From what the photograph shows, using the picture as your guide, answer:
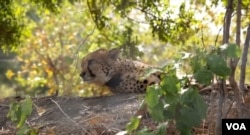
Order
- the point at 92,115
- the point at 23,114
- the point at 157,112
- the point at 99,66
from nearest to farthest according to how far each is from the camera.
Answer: the point at 157,112
the point at 23,114
the point at 92,115
the point at 99,66

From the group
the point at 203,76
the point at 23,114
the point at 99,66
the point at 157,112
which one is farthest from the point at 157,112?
the point at 99,66

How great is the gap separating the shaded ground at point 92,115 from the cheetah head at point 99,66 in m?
0.69

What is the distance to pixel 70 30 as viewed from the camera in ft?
50.8

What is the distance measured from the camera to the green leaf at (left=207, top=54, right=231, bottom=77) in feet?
10.6

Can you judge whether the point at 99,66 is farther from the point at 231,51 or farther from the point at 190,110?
the point at 231,51

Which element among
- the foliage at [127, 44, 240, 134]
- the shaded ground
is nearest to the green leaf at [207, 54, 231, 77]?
the foliage at [127, 44, 240, 134]

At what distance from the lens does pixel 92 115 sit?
512cm

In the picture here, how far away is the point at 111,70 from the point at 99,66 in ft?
0.49

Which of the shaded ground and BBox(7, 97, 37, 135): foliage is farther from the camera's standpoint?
the shaded ground

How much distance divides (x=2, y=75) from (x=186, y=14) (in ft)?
48.8

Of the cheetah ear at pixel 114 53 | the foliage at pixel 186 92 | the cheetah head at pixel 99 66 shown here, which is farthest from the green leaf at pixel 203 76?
the cheetah ear at pixel 114 53

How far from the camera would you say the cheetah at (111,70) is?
6676mm

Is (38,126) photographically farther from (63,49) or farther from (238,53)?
(63,49)

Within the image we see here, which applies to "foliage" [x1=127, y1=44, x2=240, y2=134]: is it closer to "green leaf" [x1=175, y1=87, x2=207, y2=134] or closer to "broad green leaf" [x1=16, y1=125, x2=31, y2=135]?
"green leaf" [x1=175, y1=87, x2=207, y2=134]
